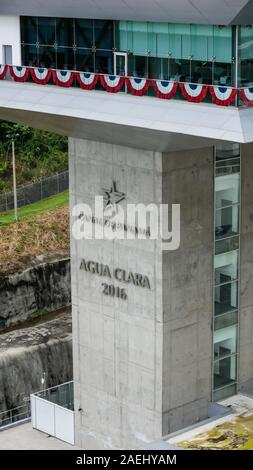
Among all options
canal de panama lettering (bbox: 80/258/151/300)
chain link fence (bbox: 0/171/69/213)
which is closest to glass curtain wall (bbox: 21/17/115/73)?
canal de panama lettering (bbox: 80/258/151/300)

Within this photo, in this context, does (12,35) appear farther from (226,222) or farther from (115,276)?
(226,222)

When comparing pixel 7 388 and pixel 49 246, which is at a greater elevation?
pixel 49 246

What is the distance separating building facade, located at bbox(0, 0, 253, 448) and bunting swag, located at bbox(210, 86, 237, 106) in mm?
397

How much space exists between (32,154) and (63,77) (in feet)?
153

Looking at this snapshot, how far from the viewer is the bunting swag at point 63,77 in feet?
131

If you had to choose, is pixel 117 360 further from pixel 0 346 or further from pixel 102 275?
pixel 0 346

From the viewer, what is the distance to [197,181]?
39562mm

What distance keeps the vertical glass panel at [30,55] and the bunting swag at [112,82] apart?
3.83m

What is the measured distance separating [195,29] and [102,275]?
1010 centimetres

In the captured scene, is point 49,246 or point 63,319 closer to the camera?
point 63,319

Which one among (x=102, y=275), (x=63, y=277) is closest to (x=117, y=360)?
(x=102, y=275)

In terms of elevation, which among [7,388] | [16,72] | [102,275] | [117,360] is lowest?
[7,388]

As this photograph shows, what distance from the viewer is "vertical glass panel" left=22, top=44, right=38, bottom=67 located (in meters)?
41.4
